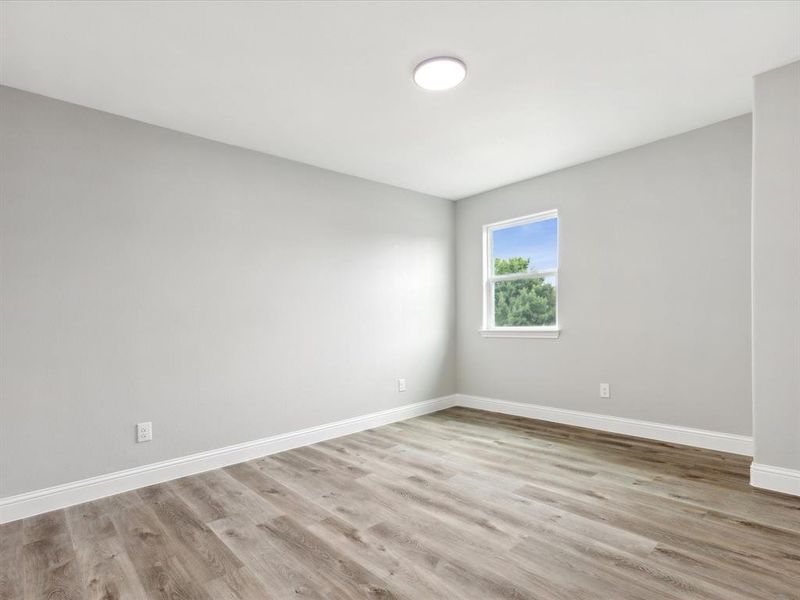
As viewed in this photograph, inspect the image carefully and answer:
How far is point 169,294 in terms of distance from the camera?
293cm

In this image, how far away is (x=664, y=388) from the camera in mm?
3410

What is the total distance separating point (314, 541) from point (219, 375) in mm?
1586

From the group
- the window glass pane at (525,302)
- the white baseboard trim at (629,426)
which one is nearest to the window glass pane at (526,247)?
the window glass pane at (525,302)

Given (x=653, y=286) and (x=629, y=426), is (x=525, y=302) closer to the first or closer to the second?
(x=653, y=286)

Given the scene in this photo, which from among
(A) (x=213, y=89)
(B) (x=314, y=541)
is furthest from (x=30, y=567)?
(A) (x=213, y=89)

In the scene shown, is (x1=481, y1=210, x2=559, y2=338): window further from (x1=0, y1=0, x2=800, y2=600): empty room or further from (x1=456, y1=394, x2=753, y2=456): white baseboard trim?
(x1=456, y1=394, x2=753, y2=456): white baseboard trim

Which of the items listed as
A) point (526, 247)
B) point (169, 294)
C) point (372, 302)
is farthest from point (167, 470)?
point (526, 247)

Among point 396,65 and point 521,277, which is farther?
point 521,277

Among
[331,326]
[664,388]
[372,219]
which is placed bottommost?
[664,388]

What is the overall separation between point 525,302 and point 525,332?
0.33 m

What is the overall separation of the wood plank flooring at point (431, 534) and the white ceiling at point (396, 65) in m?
2.45

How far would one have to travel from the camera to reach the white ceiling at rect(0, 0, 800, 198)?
6.38 feet

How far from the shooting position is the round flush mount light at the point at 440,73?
89.7 inches

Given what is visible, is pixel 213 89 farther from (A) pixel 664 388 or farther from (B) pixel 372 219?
(A) pixel 664 388
